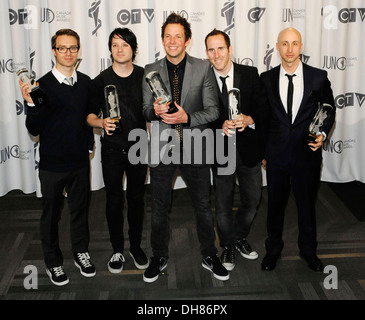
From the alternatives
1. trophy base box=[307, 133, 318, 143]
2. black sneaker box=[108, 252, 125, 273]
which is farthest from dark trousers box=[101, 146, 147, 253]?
trophy base box=[307, 133, 318, 143]

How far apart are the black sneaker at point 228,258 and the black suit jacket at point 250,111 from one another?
2.40 ft

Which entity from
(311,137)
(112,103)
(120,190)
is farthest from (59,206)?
(311,137)

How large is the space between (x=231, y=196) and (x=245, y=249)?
0.55 metres

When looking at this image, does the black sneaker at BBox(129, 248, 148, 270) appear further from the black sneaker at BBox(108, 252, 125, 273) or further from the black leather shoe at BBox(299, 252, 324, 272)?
the black leather shoe at BBox(299, 252, 324, 272)

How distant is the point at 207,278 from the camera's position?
345 centimetres

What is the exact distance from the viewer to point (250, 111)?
10.8 feet

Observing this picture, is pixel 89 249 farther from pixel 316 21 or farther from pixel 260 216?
pixel 316 21

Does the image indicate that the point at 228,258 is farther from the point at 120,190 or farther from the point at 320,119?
the point at 320,119

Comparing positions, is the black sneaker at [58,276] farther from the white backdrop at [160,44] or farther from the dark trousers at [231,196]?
the white backdrop at [160,44]

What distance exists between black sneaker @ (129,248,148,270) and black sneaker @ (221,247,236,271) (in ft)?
1.98

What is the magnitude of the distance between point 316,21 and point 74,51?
10.4ft

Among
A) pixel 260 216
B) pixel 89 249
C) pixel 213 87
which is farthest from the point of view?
pixel 260 216
